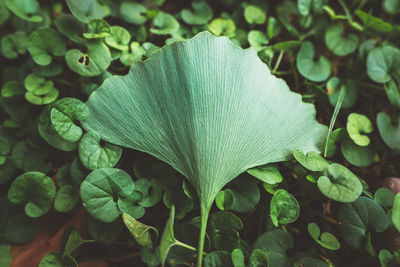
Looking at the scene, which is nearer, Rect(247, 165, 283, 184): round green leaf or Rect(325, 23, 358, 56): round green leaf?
Rect(247, 165, 283, 184): round green leaf

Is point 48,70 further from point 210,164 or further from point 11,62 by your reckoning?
point 210,164

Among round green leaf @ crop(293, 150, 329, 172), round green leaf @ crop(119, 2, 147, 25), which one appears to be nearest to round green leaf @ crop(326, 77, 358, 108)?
round green leaf @ crop(293, 150, 329, 172)

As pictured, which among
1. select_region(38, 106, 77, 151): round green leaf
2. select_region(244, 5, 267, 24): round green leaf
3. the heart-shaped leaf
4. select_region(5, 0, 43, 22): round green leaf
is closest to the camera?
the heart-shaped leaf

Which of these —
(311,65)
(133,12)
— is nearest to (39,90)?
(133,12)

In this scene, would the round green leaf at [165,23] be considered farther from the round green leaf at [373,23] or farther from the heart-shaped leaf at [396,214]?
the heart-shaped leaf at [396,214]

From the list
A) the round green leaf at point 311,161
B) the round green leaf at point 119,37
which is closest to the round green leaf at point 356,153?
the round green leaf at point 311,161

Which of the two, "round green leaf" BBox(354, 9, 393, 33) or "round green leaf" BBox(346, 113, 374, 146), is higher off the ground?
"round green leaf" BBox(354, 9, 393, 33)

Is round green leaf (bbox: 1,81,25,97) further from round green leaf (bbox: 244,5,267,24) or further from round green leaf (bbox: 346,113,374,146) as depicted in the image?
Answer: round green leaf (bbox: 346,113,374,146)

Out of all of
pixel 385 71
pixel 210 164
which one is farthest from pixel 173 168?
pixel 385 71
